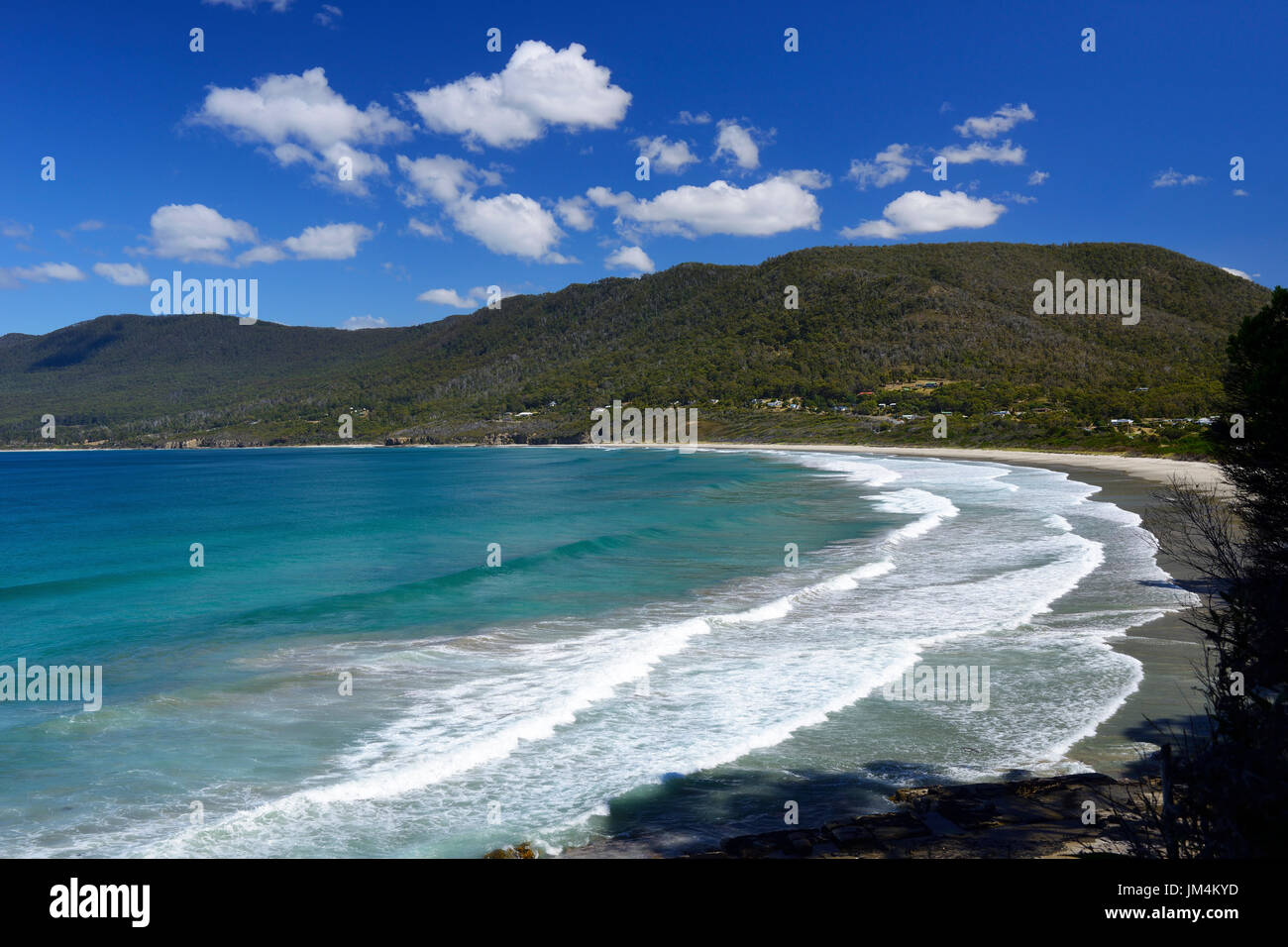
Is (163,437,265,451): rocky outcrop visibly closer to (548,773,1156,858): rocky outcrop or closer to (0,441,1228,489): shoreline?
(0,441,1228,489): shoreline

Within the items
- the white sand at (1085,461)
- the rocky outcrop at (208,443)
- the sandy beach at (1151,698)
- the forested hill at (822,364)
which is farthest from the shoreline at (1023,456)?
the rocky outcrop at (208,443)

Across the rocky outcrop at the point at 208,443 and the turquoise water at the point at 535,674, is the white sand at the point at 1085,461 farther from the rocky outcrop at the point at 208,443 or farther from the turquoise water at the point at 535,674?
the rocky outcrop at the point at 208,443

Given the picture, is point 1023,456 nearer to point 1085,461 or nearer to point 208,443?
point 1085,461

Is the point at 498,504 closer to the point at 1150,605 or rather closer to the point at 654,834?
the point at 1150,605

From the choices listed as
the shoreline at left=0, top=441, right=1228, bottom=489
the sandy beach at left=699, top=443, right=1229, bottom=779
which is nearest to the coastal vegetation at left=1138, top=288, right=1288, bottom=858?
the sandy beach at left=699, top=443, right=1229, bottom=779

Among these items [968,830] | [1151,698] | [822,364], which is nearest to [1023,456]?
[822,364]

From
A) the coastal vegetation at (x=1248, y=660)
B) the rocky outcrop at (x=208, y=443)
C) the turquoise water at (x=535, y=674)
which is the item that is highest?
the rocky outcrop at (x=208, y=443)
